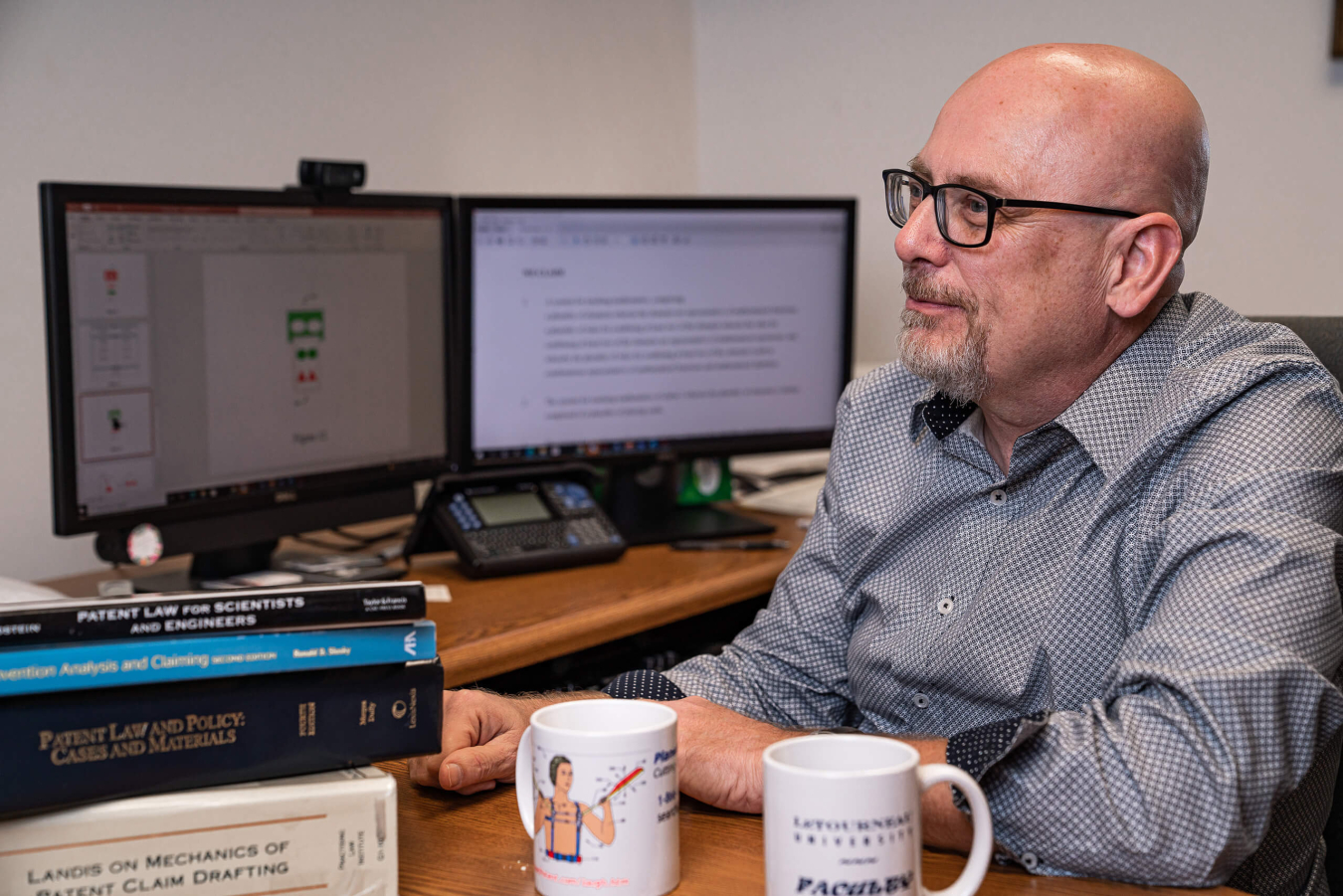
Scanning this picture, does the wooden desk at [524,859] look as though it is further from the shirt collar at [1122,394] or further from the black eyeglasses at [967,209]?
the black eyeglasses at [967,209]

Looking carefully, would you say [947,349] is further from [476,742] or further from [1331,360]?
[476,742]

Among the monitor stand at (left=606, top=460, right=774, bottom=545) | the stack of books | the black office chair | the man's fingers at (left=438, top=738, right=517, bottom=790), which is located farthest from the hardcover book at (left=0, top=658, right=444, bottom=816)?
the monitor stand at (left=606, top=460, right=774, bottom=545)

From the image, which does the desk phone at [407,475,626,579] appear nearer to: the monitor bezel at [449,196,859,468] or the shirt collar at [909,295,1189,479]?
the monitor bezel at [449,196,859,468]

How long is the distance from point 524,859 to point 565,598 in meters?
0.78

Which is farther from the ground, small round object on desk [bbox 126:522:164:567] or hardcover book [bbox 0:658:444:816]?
hardcover book [bbox 0:658:444:816]

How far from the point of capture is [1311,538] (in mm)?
871

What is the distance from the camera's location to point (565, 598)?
1.54m

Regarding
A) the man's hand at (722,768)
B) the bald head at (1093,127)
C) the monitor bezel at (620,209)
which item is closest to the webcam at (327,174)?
the monitor bezel at (620,209)

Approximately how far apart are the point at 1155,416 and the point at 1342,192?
1.18m

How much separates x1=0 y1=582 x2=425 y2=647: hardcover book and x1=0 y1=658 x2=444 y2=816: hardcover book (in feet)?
0.10

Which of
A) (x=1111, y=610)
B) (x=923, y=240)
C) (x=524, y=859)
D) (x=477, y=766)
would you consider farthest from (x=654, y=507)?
(x=524, y=859)

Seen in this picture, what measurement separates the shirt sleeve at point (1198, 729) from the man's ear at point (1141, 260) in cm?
28

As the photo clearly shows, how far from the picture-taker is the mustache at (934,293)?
1.15 m

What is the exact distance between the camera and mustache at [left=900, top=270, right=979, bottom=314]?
1.15 metres
